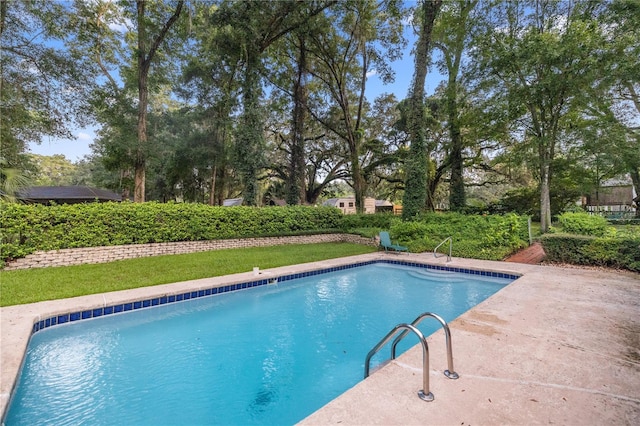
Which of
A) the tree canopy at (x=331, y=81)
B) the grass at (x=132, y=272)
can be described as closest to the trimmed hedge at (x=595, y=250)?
the tree canopy at (x=331, y=81)

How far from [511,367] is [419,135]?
11.8 meters

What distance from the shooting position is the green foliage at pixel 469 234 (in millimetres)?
9562

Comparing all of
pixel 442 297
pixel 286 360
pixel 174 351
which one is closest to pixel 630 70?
pixel 442 297

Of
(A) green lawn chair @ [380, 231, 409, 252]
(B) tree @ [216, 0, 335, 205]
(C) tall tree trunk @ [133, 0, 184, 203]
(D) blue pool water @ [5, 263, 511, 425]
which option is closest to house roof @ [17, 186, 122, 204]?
(C) tall tree trunk @ [133, 0, 184, 203]

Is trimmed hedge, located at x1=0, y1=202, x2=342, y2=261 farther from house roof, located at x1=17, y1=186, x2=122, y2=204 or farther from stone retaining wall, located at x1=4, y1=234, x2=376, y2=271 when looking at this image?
house roof, located at x1=17, y1=186, x2=122, y2=204

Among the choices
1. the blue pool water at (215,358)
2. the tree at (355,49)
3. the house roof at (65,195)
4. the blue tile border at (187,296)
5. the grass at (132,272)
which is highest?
the tree at (355,49)

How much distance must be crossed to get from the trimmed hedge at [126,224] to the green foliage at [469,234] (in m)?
4.61

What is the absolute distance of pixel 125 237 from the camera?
8.43m

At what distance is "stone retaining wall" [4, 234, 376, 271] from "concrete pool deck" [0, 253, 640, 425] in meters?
3.35

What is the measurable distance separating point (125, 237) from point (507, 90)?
14.8m

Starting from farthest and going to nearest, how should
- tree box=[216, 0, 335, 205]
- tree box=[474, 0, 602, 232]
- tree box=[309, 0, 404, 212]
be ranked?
tree box=[309, 0, 404, 212]
tree box=[216, 0, 335, 205]
tree box=[474, 0, 602, 232]

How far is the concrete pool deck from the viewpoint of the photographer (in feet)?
6.73

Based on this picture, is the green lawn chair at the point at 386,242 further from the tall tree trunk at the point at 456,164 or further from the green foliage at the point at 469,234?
the tall tree trunk at the point at 456,164

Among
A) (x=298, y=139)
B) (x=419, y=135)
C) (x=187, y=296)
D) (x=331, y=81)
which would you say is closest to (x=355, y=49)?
(x=331, y=81)
